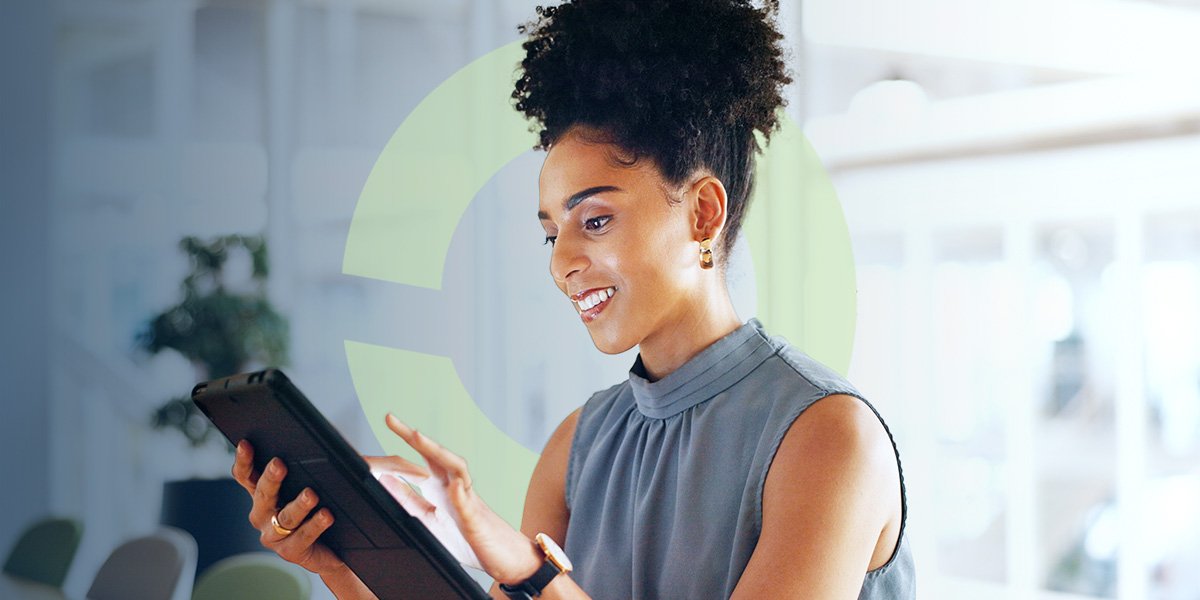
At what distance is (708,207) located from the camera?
1.52 metres

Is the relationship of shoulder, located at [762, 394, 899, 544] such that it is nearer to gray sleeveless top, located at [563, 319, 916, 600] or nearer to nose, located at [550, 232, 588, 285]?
gray sleeveless top, located at [563, 319, 916, 600]

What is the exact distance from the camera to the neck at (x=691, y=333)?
4.96ft

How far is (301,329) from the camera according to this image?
2428 millimetres

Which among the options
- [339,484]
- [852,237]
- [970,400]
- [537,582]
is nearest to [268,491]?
[339,484]

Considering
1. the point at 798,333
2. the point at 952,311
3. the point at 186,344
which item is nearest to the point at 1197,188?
the point at 952,311

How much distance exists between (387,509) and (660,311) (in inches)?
22.1

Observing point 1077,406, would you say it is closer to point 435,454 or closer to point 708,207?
point 708,207

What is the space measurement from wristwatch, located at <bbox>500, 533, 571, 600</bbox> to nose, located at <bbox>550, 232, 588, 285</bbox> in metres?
0.40

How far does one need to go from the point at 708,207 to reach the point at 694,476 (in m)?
0.37

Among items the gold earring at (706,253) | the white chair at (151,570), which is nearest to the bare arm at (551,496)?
the gold earring at (706,253)

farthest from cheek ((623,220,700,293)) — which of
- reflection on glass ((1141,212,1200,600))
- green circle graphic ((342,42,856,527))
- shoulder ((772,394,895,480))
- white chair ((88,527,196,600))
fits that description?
reflection on glass ((1141,212,1200,600))

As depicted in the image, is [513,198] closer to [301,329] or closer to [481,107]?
[481,107]

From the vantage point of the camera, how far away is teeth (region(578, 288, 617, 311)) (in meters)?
1.49

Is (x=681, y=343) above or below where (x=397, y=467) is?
above
